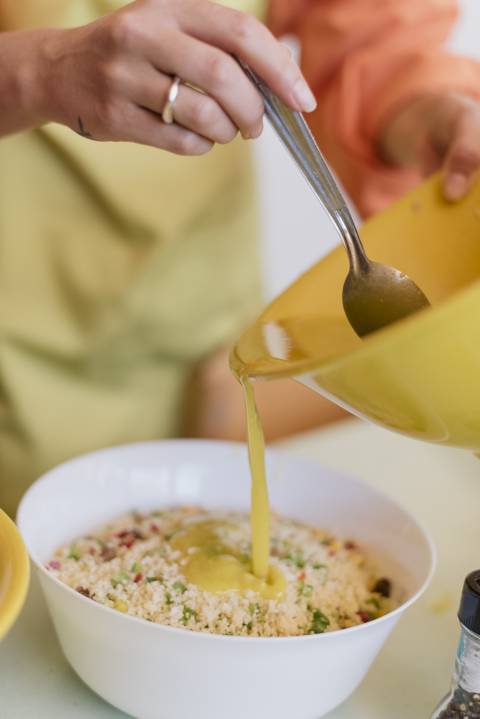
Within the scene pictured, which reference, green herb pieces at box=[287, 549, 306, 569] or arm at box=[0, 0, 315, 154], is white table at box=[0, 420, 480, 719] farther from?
arm at box=[0, 0, 315, 154]

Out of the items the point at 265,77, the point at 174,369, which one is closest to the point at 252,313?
the point at 174,369

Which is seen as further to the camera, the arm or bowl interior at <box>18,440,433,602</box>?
bowl interior at <box>18,440,433,602</box>

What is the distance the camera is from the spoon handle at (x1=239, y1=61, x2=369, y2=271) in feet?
1.67

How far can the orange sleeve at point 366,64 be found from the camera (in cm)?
90

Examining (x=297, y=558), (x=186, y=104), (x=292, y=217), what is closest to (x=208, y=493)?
(x=297, y=558)

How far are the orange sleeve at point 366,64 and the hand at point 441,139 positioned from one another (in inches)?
0.9

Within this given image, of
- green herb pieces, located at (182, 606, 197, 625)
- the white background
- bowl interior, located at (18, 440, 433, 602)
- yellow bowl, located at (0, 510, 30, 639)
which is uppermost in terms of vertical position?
yellow bowl, located at (0, 510, 30, 639)

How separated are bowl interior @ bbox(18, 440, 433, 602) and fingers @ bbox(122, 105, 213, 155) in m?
0.26

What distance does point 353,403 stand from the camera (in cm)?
47

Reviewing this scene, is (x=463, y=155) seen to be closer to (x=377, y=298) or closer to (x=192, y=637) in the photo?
(x=377, y=298)

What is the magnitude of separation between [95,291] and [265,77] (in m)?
0.46

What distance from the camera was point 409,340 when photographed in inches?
16.1

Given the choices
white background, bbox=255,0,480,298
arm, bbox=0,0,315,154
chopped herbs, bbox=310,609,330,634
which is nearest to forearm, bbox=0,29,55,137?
arm, bbox=0,0,315,154

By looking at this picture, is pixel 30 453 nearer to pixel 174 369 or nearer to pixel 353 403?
pixel 174 369
